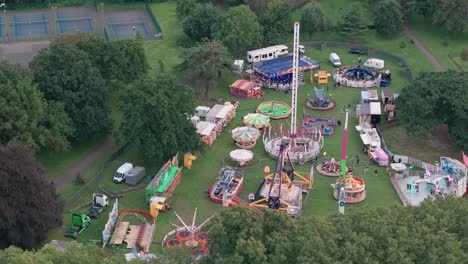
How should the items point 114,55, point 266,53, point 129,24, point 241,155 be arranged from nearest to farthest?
point 241,155
point 114,55
point 266,53
point 129,24

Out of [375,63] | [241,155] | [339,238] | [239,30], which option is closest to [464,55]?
[375,63]

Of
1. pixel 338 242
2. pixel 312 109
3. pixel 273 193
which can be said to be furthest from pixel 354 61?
pixel 338 242

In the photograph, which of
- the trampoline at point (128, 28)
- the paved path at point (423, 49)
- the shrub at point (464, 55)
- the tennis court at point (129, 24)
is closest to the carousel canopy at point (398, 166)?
the paved path at point (423, 49)

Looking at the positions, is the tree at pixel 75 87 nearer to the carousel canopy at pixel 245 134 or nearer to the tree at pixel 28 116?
the tree at pixel 28 116

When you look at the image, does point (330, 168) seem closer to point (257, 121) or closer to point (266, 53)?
point (257, 121)

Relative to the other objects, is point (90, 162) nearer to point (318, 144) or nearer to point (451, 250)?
point (318, 144)

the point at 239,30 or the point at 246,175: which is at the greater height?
the point at 239,30
